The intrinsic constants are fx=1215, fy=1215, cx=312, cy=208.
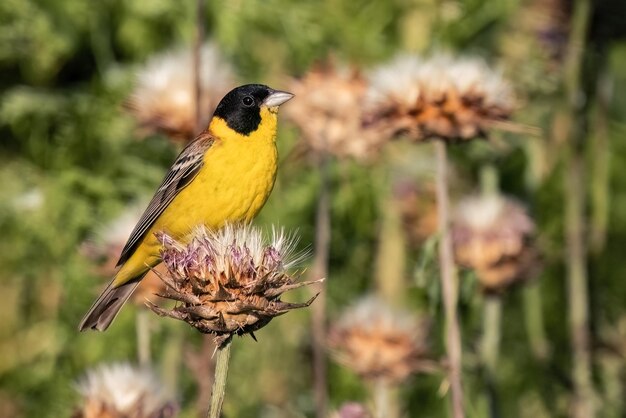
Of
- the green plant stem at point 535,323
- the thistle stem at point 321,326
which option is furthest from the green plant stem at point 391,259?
the thistle stem at point 321,326

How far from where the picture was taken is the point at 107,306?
409 cm

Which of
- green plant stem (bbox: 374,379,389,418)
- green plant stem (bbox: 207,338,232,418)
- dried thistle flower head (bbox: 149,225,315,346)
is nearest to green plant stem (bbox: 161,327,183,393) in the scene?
green plant stem (bbox: 374,379,389,418)

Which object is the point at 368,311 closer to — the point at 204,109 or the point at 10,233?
the point at 204,109

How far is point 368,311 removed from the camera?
441 cm

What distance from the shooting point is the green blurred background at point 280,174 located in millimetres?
5652

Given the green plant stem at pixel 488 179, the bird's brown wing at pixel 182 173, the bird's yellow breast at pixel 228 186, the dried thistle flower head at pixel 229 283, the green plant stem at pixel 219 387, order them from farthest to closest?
the green plant stem at pixel 488 179, the bird's brown wing at pixel 182 173, the bird's yellow breast at pixel 228 186, the dried thistle flower head at pixel 229 283, the green plant stem at pixel 219 387

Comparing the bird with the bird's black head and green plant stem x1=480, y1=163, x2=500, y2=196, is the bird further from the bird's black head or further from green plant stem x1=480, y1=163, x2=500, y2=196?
green plant stem x1=480, y1=163, x2=500, y2=196

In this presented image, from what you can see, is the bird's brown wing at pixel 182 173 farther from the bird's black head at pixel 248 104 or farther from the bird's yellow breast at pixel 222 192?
the bird's black head at pixel 248 104

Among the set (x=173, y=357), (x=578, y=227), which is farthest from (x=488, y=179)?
(x=173, y=357)

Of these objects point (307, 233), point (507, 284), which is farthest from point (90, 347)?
point (507, 284)

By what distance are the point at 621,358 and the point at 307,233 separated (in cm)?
200

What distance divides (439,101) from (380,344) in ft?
2.98

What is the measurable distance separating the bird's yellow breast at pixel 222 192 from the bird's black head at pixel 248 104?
0.14 feet

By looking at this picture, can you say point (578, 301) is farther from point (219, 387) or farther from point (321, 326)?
point (219, 387)
